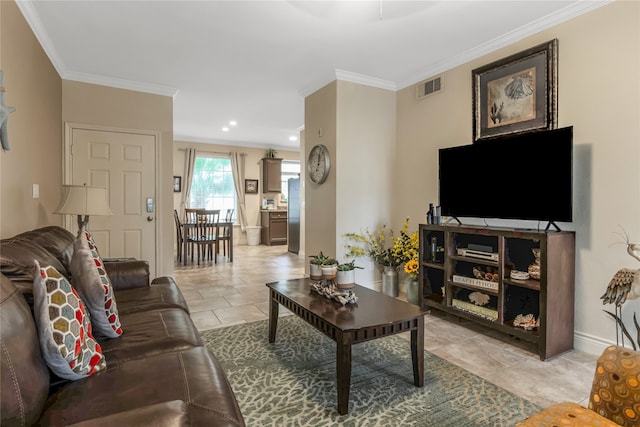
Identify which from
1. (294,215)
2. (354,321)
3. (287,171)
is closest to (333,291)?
(354,321)

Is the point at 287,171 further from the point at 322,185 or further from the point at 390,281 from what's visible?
the point at 390,281

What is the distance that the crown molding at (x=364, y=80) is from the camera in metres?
4.08

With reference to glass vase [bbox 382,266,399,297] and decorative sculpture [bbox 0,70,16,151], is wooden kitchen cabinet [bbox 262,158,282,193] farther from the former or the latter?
decorative sculpture [bbox 0,70,16,151]

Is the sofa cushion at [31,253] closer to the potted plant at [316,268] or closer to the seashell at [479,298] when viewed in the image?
the potted plant at [316,268]

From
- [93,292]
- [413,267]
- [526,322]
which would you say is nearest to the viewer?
[93,292]

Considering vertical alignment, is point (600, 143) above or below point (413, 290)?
above

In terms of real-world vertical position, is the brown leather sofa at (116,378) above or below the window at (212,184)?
below

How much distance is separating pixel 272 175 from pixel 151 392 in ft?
25.5

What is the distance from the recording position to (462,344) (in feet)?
9.02

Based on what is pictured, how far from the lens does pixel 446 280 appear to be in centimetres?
327

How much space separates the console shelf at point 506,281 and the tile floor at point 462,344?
126 mm

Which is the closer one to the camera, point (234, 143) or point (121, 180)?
point (121, 180)

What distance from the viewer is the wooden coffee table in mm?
1814

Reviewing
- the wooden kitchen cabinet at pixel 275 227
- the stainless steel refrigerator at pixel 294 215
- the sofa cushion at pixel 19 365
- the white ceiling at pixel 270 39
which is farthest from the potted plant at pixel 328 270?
the wooden kitchen cabinet at pixel 275 227
